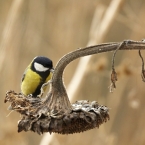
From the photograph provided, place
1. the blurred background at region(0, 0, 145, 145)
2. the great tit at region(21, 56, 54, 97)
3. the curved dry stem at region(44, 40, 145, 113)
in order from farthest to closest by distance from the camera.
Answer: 1. the blurred background at region(0, 0, 145, 145)
2. the great tit at region(21, 56, 54, 97)
3. the curved dry stem at region(44, 40, 145, 113)

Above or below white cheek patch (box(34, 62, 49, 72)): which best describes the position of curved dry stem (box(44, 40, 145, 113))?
below

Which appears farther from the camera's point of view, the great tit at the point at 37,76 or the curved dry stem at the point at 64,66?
the great tit at the point at 37,76

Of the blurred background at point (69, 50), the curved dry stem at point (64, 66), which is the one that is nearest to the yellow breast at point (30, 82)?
the blurred background at point (69, 50)

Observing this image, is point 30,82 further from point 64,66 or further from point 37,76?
point 64,66

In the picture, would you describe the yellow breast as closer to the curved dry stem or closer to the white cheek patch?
the white cheek patch

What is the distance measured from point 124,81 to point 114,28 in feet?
2.03

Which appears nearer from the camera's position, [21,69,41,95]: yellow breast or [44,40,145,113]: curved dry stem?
[44,40,145,113]: curved dry stem

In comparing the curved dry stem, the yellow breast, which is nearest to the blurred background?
the yellow breast

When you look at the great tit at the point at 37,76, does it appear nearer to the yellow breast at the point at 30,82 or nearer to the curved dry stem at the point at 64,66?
the yellow breast at the point at 30,82

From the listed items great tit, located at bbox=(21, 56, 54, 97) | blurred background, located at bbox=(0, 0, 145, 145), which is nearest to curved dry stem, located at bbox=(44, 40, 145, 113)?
great tit, located at bbox=(21, 56, 54, 97)

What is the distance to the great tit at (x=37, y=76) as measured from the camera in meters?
1.19

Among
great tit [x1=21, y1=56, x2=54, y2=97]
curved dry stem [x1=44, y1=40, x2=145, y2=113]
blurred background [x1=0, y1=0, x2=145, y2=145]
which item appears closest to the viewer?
curved dry stem [x1=44, y1=40, x2=145, y2=113]

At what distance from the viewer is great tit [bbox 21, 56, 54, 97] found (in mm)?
1187

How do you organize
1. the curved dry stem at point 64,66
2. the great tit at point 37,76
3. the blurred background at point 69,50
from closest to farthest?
the curved dry stem at point 64,66 → the great tit at point 37,76 → the blurred background at point 69,50
